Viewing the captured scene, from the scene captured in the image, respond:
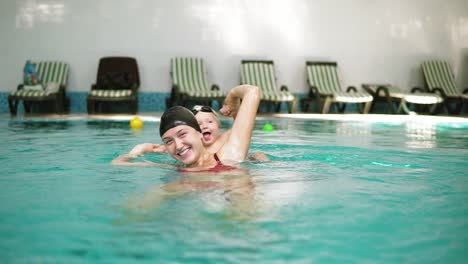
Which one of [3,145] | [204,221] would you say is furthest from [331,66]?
[204,221]

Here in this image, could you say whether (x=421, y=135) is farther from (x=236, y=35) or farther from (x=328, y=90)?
(x=236, y=35)

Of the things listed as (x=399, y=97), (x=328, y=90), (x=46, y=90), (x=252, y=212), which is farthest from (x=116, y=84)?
(x=252, y=212)

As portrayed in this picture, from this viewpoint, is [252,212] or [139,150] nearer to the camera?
[252,212]

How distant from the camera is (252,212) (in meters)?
2.46

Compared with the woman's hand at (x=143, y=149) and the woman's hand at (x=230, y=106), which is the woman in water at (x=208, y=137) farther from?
the woman's hand at (x=143, y=149)

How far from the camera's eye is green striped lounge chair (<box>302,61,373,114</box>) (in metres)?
11.0

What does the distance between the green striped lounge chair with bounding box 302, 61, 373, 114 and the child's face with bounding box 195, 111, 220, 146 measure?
7.29m

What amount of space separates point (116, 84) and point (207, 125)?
7105 mm

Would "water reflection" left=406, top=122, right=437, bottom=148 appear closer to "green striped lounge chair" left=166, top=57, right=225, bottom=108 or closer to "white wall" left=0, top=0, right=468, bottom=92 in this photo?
"green striped lounge chair" left=166, top=57, right=225, bottom=108

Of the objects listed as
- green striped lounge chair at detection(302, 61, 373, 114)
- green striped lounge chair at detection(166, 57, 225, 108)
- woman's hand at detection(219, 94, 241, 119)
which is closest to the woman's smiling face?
woman's hand at detection(219, 94, 241, 119)

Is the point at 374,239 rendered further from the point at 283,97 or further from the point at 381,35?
the point at 381,35

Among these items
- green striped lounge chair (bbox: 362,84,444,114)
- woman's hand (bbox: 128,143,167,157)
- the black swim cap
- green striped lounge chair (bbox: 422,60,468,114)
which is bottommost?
green striped lounge chair (bbox: 362,84,444,114)

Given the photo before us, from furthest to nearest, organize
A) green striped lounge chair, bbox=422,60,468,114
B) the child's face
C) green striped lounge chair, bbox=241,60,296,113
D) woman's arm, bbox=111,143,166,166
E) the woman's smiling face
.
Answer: green striped lounge chair, bbox=422,60,468,114
green striped lounge chair, bbox=241,60,296,113
woman's arm, bbox=111,143,166,166
the child's face
the woman's smiling face

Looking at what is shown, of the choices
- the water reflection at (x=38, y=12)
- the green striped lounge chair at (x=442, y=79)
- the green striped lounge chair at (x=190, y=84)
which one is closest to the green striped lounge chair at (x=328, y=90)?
the green striped lounge chair at (x=442, y=79)
